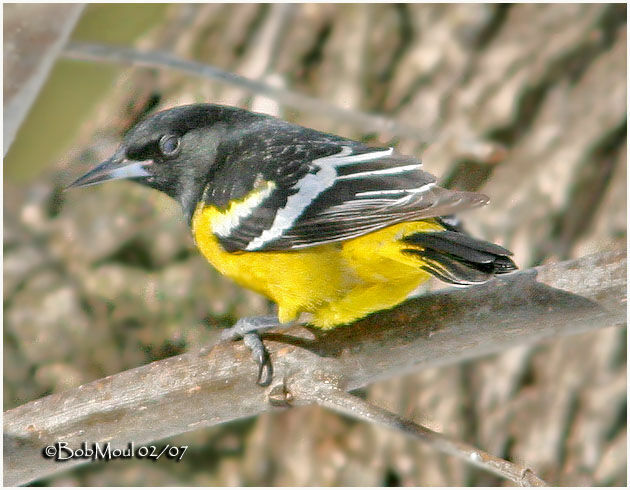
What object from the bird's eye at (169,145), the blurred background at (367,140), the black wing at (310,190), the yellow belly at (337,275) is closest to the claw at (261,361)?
the yellow belly at (337,275)

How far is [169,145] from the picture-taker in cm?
292

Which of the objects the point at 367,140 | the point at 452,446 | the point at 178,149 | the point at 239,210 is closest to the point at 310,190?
the point at 239,210

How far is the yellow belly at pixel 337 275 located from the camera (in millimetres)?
2434

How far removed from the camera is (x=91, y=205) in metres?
4.98

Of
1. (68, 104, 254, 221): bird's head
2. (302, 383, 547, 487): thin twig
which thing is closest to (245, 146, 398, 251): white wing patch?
(68, 104, 254, 221): bird's head

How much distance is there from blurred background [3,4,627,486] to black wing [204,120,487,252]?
1.43 meters

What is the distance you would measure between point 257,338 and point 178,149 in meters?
0.83

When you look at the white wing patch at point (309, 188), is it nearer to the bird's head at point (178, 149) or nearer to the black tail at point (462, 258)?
the black tail at point (462, 258)

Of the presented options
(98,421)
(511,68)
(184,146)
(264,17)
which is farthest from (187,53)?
(98,421)

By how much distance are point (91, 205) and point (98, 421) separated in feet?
9.08

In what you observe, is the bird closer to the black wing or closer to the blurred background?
Result: the black wing

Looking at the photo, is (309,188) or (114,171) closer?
(309,188)

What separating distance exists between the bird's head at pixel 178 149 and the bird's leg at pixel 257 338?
0.54 meters

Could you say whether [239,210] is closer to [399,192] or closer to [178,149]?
[178,149]
